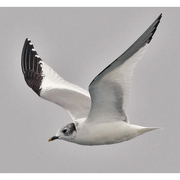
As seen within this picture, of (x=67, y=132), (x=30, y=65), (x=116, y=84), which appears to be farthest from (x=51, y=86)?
(x=116, y=84)

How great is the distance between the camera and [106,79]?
574 centimetres

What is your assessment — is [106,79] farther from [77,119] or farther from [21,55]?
[21,55]

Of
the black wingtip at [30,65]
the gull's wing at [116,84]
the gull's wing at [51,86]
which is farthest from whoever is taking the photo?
the black wingtip at [30,65]

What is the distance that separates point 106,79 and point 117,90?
22 cm

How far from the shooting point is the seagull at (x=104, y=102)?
18.5 feet

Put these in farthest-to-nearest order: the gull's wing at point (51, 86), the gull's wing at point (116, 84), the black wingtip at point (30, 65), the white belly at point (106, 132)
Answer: the black wingtip at point (30, 65) → the gull's wing at point (51, 86) → the white belly at point (106, 132) → the gull's wing at point (116, 84)

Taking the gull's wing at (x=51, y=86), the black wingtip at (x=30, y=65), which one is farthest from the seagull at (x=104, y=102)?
the black wingtip at (x=30, y=65)

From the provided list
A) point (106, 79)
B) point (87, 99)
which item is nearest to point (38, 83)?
point (87, 99)

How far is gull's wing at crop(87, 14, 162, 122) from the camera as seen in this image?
18.2 ft

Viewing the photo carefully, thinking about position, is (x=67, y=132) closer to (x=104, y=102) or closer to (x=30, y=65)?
(x=104, y=102)

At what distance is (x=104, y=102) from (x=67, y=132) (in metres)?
0.52

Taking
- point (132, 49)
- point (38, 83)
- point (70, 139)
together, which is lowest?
point (70, 139)

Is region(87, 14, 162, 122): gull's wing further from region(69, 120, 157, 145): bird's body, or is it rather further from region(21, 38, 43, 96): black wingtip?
region(21, 38, 43, 96): black wingtip

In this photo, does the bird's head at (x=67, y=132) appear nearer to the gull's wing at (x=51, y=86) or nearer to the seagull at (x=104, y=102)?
the seagull at (x=104, y=102)
